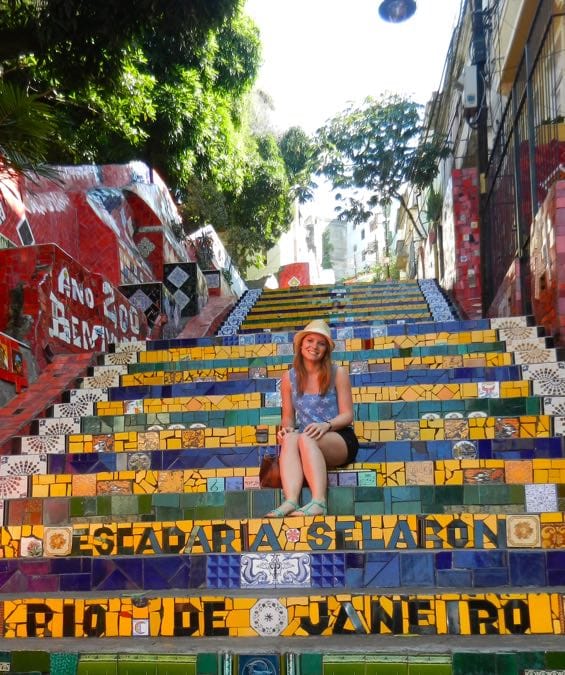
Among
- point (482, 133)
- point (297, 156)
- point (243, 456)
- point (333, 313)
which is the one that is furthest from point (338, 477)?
point (297, 156)

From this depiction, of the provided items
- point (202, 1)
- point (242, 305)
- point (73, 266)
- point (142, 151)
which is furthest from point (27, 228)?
point (142, 151)

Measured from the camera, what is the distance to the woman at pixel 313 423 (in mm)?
3734

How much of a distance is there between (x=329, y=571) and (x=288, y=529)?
12.7 inches

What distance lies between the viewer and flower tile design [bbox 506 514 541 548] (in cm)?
333

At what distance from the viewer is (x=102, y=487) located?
4160mm

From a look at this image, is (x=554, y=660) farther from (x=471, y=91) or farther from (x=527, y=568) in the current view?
(x=471, y=91)

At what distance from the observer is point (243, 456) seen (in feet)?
14.5

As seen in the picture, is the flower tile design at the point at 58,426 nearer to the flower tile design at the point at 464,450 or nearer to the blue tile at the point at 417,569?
the flower tile design at the point at 464,450

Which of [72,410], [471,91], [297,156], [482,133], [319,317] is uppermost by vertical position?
[297,156]

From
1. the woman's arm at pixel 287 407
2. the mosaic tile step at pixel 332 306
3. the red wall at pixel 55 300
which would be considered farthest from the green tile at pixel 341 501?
the mosaic tile step at pixel 332 306

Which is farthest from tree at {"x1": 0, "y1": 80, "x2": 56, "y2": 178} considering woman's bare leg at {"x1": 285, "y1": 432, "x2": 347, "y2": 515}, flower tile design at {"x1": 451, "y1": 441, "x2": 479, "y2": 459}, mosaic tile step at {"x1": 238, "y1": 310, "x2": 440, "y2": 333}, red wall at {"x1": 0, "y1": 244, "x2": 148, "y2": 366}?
mosaic tile step at {"x1": 238, "y1": 310, "x2": 440, "y2": 333}

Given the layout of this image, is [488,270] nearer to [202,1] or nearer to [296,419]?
[202,1]

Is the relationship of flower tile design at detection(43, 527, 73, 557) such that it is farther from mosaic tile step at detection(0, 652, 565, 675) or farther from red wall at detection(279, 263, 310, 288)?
red wall at detection(279, 263, 310, 288)

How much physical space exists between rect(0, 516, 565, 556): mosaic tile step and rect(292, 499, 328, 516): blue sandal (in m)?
0.12
